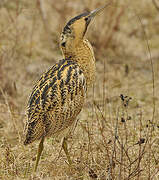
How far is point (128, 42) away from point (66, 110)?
17.1 ft

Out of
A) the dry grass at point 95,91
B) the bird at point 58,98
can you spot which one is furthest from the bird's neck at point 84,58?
the dry grass at point 95,91

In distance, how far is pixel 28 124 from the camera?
330 cm

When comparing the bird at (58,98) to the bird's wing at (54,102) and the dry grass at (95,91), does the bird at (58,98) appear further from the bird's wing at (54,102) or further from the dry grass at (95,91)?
the dry grass at (95,91)

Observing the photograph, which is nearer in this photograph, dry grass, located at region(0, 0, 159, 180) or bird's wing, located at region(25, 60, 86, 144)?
bird's wing, located at region(25, 60, 86, 144)

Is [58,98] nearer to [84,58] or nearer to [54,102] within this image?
[54,102]

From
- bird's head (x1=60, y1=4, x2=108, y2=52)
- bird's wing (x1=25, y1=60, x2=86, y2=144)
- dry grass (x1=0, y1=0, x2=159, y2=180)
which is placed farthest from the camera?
dry grass (x1=0, y1=0, x2=159, y2=180)

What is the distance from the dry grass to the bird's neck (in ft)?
0.45

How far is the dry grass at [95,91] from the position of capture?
12.3 feet

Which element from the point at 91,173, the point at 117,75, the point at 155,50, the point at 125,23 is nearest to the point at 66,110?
the point at 91,173

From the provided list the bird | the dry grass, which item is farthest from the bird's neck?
the dry grass

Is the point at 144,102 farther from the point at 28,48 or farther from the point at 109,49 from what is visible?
the point at 28,48

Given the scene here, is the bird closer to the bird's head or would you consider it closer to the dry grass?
the bird's head

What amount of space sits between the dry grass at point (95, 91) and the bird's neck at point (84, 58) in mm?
138

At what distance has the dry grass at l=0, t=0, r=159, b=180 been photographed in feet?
12.3
